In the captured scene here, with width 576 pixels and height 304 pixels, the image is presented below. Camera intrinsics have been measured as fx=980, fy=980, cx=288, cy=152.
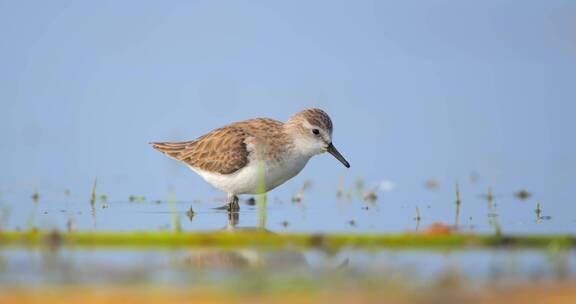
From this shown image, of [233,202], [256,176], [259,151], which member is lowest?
[233,202]

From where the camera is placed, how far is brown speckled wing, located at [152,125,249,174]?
12.7m

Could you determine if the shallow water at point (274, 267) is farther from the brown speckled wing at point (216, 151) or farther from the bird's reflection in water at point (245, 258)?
the brown speckled wing at point (216, 151)

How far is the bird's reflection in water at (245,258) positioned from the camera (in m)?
6.71

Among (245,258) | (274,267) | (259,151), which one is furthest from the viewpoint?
(259,151)

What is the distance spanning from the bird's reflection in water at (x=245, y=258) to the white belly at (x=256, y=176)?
4891mm

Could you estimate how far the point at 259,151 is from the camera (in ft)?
41.2

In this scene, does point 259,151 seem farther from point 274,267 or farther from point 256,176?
point 274,267

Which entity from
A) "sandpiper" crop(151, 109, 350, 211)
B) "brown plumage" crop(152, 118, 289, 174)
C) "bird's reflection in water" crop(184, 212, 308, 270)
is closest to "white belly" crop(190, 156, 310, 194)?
"sandpiper" crop(151, 109, 350, 211)

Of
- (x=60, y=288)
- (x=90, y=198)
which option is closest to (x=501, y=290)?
(x=60, y=288)

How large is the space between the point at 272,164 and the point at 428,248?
5.47 metres

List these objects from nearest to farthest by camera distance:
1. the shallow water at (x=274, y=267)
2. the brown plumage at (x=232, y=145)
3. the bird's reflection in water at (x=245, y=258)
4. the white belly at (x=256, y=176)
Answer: the shallow water at (x=274, y=267), the bird's reflection in water at (x=245, y=258), the white belly at (x=256, y=176), the brown plumage at (x=232, y=145)

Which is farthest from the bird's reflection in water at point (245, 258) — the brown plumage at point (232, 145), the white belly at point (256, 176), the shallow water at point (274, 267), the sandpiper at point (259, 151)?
the brown plumage at point (232, 145)

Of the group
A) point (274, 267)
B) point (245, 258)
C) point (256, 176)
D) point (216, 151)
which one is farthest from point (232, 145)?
point (274, 267)

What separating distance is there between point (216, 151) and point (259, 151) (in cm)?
82
